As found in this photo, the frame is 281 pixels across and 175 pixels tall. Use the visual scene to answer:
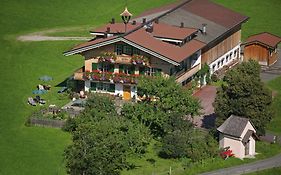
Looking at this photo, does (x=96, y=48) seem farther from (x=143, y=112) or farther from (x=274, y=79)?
(x=274, y=79)

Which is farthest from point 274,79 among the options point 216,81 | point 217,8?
point 217,8

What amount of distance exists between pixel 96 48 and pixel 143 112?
15882 mm

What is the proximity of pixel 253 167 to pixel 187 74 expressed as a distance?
23.0 meters

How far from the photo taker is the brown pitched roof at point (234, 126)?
7881 cm

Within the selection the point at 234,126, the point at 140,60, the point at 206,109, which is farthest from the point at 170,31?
the point at 234,126

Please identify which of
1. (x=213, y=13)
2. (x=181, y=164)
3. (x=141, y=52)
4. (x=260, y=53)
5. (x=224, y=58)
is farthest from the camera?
(x=260, y=53)

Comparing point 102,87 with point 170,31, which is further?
point 170,31

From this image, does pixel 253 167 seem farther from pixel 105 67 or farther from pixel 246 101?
pixel 105 67

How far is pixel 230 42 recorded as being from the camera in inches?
4427

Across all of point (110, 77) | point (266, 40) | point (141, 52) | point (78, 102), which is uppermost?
point (266, 40)

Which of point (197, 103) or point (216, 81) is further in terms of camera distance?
point (216, 81)

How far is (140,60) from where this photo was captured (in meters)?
93.3

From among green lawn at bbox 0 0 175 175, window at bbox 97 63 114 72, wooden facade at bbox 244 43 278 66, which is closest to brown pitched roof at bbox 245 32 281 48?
wooden facade at bbox 244 43 278 66

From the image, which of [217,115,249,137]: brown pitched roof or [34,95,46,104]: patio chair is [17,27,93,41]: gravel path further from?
[217,115,249,137]: brown pitched roof
